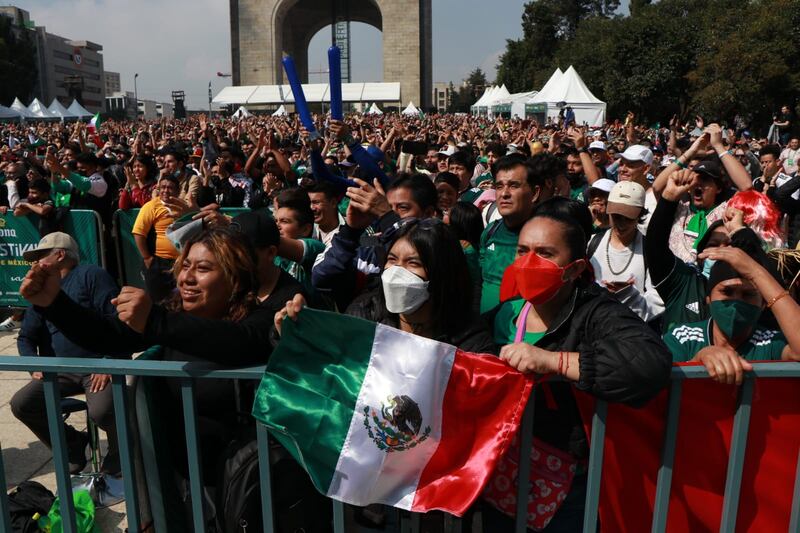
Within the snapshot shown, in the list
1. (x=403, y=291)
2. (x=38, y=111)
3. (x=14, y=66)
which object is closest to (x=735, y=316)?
(x=403, y=291)

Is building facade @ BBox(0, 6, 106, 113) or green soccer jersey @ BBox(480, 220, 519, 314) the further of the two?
building facade @ BBox(0, 6, 106, 113)

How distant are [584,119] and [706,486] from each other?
88.1 feet

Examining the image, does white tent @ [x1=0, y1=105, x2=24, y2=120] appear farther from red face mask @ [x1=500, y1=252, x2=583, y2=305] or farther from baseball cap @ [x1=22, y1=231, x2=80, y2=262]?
red face mask @ [x1=500, y1=252, x2=583, y2=305]

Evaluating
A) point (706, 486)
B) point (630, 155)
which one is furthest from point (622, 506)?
point (630, 155)

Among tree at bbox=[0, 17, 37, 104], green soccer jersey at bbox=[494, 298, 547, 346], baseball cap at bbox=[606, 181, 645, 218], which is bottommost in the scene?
green soccer jersey at bbox=[494, 298, 547, 346]

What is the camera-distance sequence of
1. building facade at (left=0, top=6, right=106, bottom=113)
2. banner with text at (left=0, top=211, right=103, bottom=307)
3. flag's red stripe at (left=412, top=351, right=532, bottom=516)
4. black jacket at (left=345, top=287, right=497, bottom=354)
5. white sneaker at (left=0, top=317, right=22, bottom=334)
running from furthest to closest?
building facade at (left=0, top=6, right=106, bottom=113), banner with text at (left=0, top=211, right=103, bottom=307), white sneaker at (left=0, top=317, right=22, bottom=334), black jacket at (left=345, top=287, right=497, bottom=354), flag's red stripe at (left=412, top=351, right=532, bottom=516)

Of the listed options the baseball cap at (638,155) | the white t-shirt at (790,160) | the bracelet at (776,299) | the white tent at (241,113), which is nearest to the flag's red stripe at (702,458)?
the bracelet at (776,299)

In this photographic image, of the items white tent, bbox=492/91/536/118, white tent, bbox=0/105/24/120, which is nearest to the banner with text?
white tent, bbox=492/91/536/118

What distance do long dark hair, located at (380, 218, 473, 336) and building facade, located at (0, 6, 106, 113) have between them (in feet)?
323

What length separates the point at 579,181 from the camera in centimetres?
748

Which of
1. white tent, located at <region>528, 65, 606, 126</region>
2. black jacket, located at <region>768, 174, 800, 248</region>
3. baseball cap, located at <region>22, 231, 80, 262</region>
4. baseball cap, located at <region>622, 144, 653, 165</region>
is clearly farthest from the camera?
white tent, located at <region>528, 65, 606, 126</region>

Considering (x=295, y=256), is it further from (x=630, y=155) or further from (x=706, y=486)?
(x=630, y=155)

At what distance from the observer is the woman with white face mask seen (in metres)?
2.36

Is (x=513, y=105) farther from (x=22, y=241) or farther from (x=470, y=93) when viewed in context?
(x=470, y=93)
